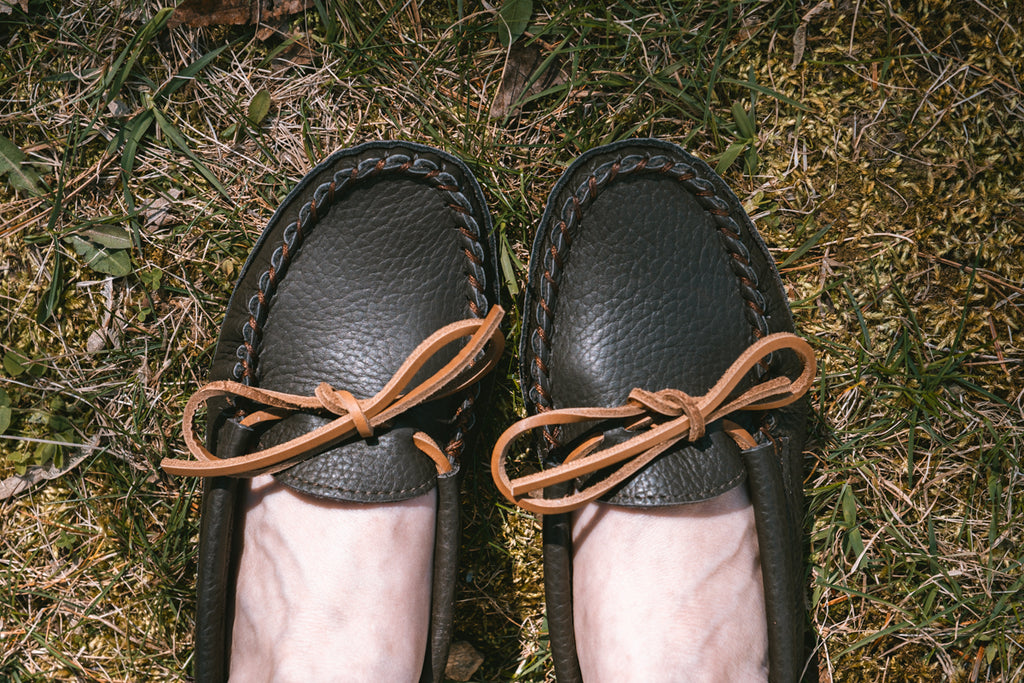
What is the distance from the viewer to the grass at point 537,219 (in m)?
2.00

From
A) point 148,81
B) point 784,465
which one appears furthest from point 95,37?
point 784,465

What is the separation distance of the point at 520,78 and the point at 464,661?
1.72 m

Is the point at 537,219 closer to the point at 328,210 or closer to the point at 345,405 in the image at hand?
the point at 328,210

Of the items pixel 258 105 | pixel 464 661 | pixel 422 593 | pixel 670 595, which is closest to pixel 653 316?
pixel 670 595

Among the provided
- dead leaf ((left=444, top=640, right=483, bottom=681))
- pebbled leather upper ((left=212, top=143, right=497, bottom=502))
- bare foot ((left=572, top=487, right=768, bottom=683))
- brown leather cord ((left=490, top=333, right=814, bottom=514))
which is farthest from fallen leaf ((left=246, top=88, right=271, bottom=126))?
dead leaf ((left=444, top=640, right=483, bottom=681))

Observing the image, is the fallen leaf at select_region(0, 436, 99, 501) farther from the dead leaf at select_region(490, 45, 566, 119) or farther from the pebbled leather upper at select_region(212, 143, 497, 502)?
the dead leaf at select_region(490, 45, 566, 119)

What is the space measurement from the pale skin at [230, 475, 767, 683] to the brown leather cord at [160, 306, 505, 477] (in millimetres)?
166

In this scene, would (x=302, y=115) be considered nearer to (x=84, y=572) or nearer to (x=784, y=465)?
(x=84, y=572)

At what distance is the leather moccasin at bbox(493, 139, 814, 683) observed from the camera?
170cm

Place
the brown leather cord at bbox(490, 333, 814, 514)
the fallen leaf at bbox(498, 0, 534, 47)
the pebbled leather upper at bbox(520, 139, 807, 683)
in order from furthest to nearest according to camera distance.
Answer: the fallen leaf at bbox(498, 0, 534, 47), the pebbled leather upper at bbox(520, 139, 807, 683), the brown leather cord at bbox(490, 333, 814, 514)

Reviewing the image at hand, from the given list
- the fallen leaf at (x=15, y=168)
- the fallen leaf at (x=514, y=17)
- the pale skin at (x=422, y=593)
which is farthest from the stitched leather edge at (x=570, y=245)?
the fallen leaf at (x=15, y=168)

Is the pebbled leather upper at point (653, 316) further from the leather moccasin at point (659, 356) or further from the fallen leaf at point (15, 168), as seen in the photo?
the fallen leaf at point (15, 168)

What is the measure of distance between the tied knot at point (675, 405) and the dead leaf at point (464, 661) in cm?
95

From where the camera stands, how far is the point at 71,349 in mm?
2082
